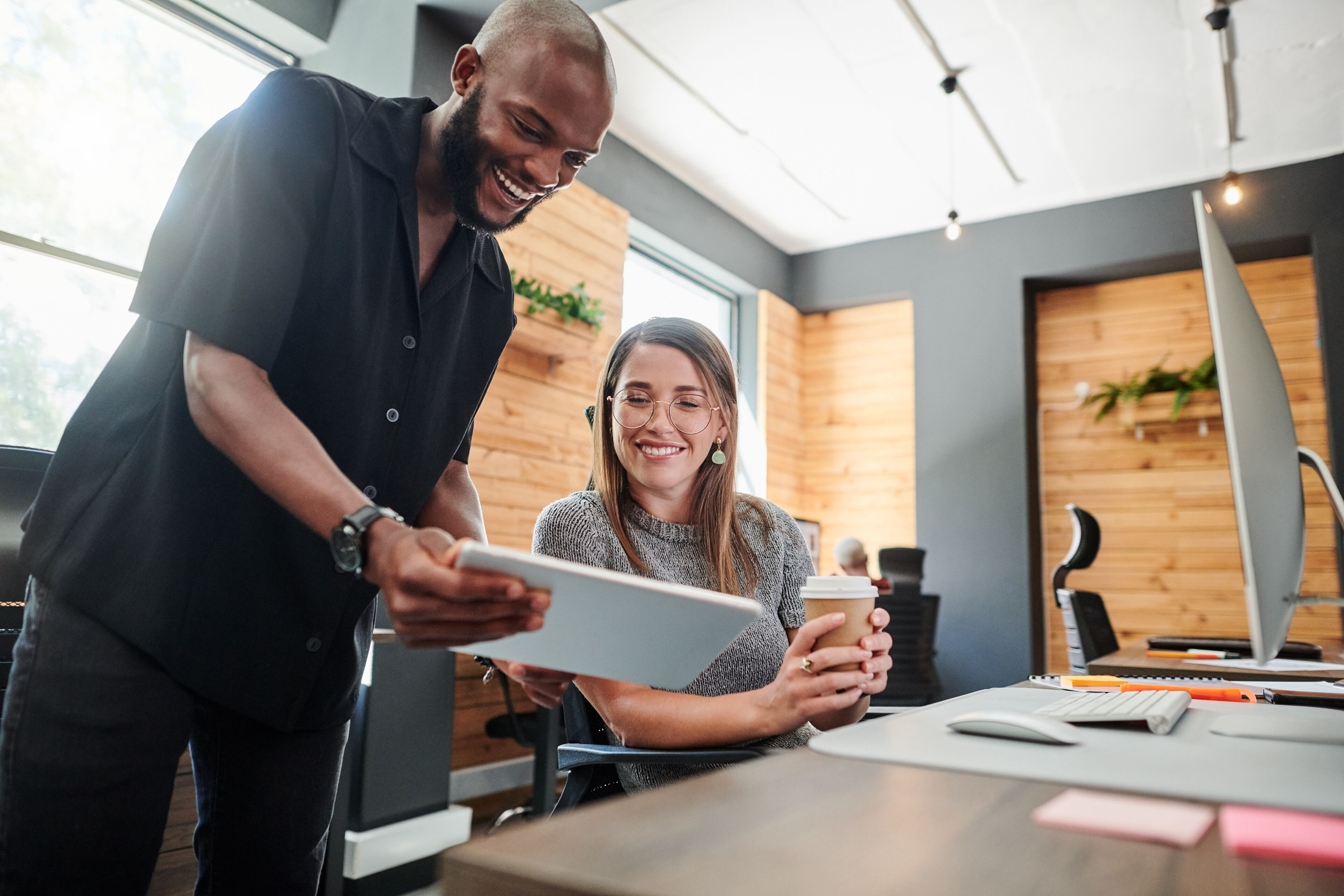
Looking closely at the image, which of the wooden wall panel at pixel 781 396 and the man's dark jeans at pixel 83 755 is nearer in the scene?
the man's dark jeans at pixel 83 755

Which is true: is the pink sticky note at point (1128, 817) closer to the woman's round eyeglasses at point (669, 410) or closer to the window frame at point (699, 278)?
the woman's round eyeglasses at point (669, 410)

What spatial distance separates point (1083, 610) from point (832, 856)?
2.41 meters

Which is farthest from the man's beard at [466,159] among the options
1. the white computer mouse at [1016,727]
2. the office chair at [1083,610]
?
the office chair at [1083,610]

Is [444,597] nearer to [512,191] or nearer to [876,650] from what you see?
[876,650]

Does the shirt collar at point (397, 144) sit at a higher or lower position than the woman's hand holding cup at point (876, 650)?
higher

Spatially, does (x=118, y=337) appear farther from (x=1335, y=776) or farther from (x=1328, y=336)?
(x=1328, y=336)

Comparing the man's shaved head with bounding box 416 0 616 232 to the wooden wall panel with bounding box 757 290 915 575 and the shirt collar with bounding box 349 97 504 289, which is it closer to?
the shirt collar with bounding box 349 97 504 289

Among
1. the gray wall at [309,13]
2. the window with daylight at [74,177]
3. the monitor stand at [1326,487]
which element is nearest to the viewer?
the monitor stand at [1326,487]

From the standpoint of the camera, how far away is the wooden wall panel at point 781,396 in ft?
19.0

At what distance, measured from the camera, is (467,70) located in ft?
3.95

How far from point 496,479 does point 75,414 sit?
106 inches

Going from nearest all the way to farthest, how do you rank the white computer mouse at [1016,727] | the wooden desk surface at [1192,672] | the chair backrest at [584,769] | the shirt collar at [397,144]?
the white computer mouse at [1016,727] < the shirt collar at [397,144] < the chair backrest at [584,769] < the wooden desk surface at [1192,672]

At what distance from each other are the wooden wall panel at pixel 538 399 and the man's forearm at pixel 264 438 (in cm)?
244

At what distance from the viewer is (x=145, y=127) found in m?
2.75
